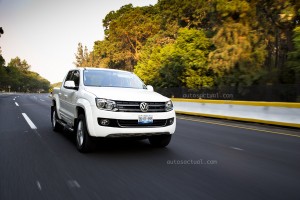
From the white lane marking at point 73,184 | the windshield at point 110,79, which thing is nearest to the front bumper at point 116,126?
the windshield at point 110,79

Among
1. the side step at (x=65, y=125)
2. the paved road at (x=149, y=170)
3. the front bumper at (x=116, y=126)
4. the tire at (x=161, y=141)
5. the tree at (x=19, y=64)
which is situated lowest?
the paved road at (x=149, y=170)

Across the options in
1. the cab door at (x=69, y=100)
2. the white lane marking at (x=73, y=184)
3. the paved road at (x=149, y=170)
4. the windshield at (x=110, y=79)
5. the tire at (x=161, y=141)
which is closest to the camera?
the paved road at (x=149, y=170)

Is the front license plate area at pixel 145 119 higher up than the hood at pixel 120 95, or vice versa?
the hood at pixel 120 95

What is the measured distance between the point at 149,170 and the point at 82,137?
1848 millimetres

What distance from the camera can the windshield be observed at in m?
7.19

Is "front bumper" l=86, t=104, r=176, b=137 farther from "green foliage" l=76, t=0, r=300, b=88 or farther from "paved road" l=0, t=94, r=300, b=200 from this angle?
"green foliage" l=76, t=0, r=300, b=88

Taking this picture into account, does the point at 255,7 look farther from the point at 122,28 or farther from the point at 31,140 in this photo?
the point at 122,28

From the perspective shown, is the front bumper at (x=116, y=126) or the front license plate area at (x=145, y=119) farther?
the front license plate area at (x=145, y=119)

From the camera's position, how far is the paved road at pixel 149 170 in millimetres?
4016

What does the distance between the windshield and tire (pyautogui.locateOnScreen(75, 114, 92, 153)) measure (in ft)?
3.27

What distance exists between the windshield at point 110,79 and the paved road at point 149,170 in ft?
4.58

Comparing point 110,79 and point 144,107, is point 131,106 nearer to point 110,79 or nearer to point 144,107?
point 144,107

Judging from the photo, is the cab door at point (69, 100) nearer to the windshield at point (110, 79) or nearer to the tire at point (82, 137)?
the windshield at point (110, 79)

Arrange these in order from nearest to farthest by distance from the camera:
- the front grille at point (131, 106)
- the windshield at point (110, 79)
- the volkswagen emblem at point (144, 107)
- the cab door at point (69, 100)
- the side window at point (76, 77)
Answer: the front grille at point (131, 106) → the volkswagen emblem at point (144, 107) → the cab door at point (69, 100) → the windshield at point (110, 79) → the side window at point (76, 77)
